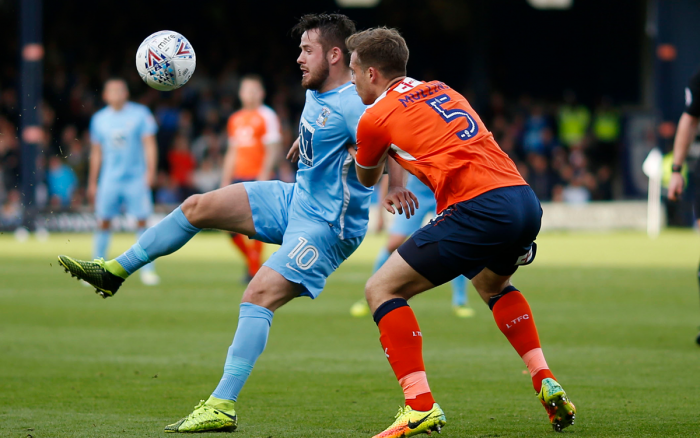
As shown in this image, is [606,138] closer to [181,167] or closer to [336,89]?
[181,167]

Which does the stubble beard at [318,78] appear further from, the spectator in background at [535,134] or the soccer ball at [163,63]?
the spectator in background at [535,134]

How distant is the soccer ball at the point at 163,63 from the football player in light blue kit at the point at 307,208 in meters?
→ 0.75

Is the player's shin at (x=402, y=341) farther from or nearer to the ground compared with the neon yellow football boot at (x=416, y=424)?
farther from the ground

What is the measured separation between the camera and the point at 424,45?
32906 millimetres

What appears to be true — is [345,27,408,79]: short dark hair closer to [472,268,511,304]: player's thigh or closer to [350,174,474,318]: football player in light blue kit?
[472,268,511,304]: player's thigh

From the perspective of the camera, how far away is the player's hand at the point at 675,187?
723cm

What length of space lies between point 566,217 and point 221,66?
11041 millimetres

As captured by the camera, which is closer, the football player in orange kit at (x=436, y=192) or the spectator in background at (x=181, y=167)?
the football player in orange kit at (x=436, y=192)

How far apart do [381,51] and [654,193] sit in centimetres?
2111

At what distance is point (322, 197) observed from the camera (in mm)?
5184

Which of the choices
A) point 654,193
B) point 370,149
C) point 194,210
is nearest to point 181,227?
point 194,210

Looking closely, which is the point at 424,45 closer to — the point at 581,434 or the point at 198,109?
the point at 198,109

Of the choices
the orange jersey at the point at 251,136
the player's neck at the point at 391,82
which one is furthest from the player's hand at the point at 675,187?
the orange jersey at the point at 251,136

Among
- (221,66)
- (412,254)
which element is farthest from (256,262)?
(221,66)
